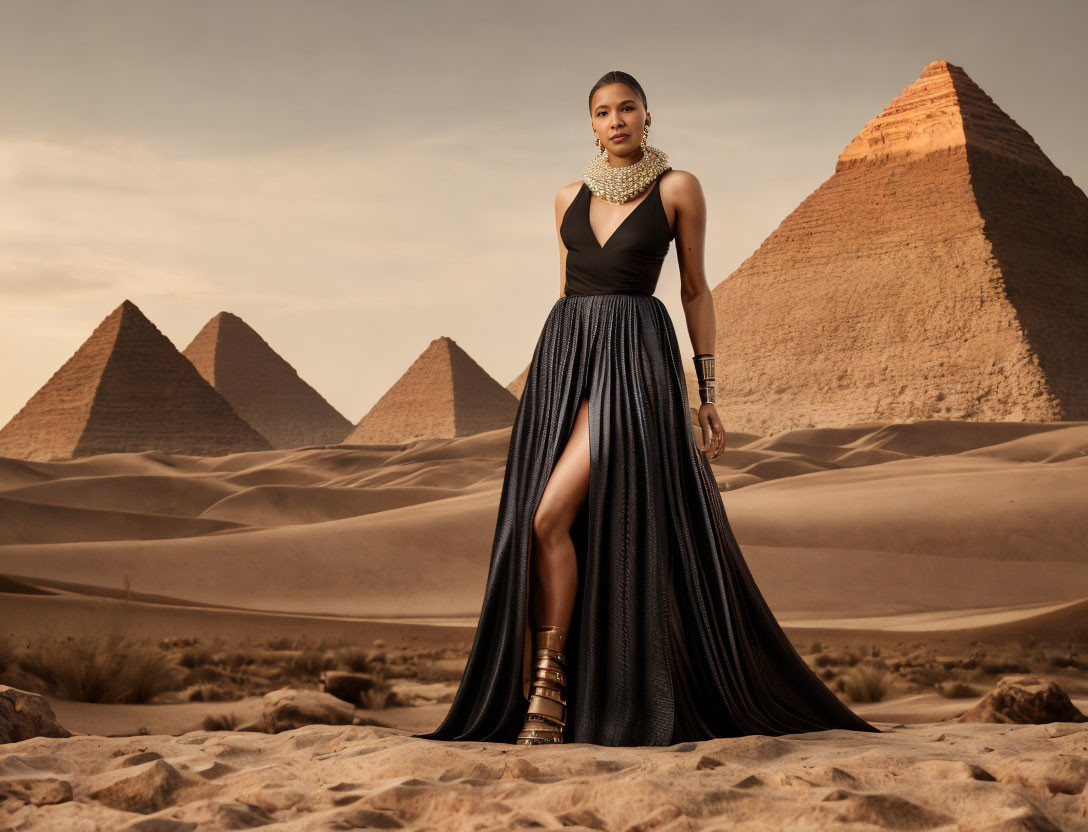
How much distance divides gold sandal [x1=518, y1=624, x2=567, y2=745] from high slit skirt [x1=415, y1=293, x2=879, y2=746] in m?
0.07

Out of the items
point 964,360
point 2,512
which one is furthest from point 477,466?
point 964,360

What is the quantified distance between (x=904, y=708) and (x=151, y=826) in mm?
3470

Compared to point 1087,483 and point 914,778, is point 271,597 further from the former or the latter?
point 1087,483

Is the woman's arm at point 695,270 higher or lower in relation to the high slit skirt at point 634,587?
higher

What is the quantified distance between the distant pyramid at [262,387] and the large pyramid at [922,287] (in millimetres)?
27094

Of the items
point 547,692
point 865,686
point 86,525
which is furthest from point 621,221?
point 86,525

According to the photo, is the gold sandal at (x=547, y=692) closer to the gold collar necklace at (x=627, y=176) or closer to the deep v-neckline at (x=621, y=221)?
the deep v-neckline at (x=621, y=221)

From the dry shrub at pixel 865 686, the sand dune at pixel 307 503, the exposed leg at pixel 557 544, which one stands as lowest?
the dry shrub at pixel 865 686

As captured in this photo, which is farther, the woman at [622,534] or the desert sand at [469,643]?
the woman at [622,534]

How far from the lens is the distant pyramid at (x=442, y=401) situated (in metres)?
63.3

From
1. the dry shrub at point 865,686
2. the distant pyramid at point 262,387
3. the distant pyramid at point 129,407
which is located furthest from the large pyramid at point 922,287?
the dry shrub at point 865,686

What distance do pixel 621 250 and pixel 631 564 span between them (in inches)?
31.7

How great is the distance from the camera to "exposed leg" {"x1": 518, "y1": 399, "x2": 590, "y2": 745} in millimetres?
2750

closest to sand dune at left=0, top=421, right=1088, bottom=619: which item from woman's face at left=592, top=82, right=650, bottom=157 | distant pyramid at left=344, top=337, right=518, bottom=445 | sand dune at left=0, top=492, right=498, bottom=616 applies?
sand dune at left=0, top=492, right=498, bottom=616
